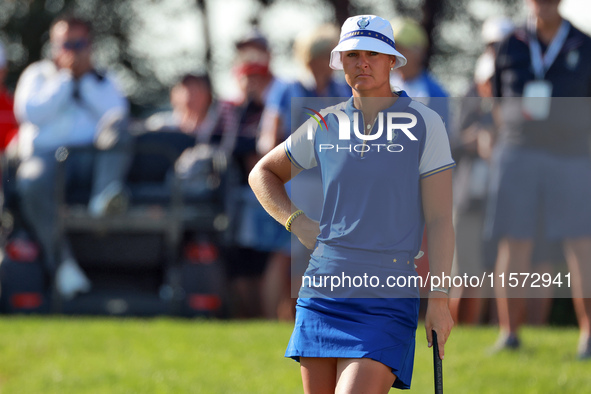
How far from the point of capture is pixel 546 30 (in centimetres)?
624

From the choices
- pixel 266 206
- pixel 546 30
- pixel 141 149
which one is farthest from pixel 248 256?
pixel 266 206

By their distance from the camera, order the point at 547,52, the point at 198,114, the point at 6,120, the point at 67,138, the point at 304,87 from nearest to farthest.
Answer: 1. the point at 547,52
2. the point at 304,87
3. the point at 67,138
4. the point at 198,114
5. the point at 6,120

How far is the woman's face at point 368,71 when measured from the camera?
3.07 m

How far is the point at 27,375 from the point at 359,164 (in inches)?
146

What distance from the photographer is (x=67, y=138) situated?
27.4 ft

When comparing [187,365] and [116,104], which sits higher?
[116,104]

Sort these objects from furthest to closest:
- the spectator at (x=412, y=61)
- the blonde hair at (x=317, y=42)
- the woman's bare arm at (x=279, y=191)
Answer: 1. the blonde hair at (x=317, y=42)
2. the spectator at (x=412, y=61)
3. the woman's bare arm at (x=279, y=191)

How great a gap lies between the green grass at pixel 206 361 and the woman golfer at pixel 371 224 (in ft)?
7.30

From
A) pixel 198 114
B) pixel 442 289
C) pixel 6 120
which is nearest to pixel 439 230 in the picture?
pixel 442 289

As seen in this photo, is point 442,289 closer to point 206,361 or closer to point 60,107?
point 206,361

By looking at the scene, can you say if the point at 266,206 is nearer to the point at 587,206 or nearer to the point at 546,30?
the point at 587,206

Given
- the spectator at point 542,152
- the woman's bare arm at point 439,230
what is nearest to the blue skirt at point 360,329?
the woman's bare arm at point 439,230

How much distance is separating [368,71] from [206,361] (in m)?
3.49

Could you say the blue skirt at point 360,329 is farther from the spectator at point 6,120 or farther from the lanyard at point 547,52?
the spectator at point 6,120
